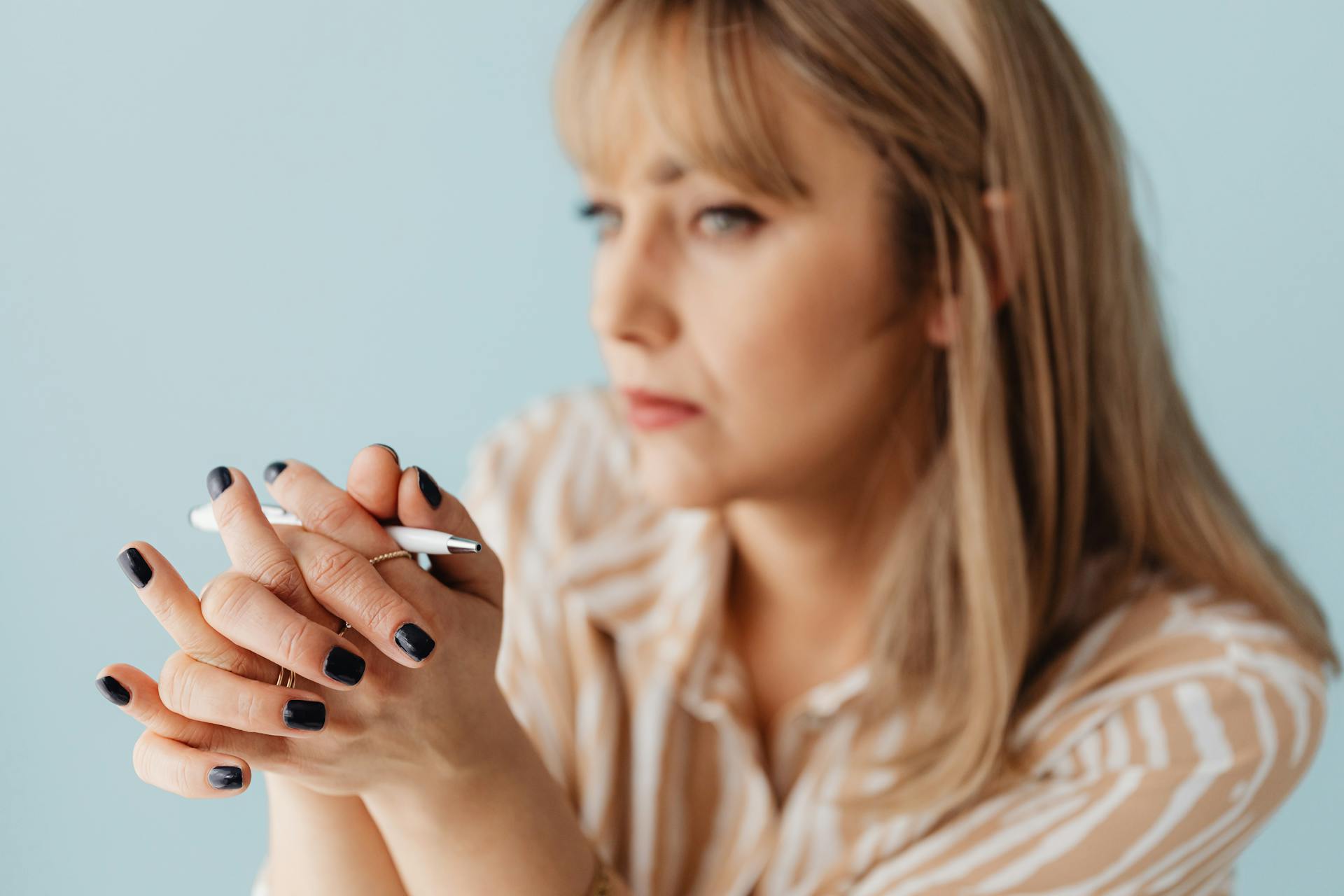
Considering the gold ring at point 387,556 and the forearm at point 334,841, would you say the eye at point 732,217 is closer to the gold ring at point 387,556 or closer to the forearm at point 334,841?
the gold ring at point 387,556

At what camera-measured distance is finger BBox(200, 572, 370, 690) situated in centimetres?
66

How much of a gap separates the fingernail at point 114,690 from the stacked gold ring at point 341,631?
0.08m

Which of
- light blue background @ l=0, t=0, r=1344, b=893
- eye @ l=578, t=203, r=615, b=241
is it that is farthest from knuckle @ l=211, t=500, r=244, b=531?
light blue background @ l=0, t=0, r=1344, b=893

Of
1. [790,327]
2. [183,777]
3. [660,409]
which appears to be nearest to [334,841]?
[183,777]

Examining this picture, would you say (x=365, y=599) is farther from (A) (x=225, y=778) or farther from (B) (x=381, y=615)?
(A) (x=225, y=778)

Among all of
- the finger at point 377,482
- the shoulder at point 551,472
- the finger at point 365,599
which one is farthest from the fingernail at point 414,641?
the shoulder at point 551,472

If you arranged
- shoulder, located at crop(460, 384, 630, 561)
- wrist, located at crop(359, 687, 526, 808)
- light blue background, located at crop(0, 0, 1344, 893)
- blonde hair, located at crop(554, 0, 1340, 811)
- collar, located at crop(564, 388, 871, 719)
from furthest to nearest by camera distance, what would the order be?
light blue background, located at crop(0, 0, 1344, 893) < shoulder, located at crop(460, 384, 630, 561) < collar, located at crop(564, 388, 871, 719) < blonde hair, located at crop(554, 0, 1340, 811) < wrist, located at crop(359, 687, 526, 808)

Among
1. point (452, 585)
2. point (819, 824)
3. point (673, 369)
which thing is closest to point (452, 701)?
point (452, 585)

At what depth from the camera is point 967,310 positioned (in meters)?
1.12

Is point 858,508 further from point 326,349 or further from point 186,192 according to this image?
point 186,192

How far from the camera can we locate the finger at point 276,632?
657mm

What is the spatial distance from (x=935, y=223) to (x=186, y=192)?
116cm

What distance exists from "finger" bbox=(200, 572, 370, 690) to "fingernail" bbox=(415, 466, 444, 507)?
0.11m

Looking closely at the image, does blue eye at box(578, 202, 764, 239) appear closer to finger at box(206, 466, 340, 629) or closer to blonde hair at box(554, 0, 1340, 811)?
blonde hair at box(554, 0, 1340, 811)
